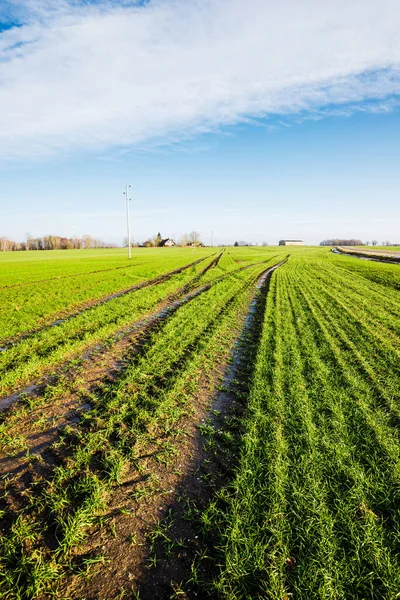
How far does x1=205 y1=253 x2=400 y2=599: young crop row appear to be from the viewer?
126 inches

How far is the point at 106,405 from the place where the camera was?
21.5ft

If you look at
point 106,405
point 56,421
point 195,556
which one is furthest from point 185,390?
point 195,556

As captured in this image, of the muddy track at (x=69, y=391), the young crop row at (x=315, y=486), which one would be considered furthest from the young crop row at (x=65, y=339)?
the young crop row at (x=315, y=486)

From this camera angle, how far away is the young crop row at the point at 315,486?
126 inches

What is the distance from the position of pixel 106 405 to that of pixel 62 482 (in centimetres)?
212

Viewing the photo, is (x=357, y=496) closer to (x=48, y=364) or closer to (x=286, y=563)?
(x=286, y=563)

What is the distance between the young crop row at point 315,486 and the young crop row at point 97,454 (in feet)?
5.37

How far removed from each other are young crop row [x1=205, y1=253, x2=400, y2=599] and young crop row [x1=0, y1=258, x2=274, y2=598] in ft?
5.37

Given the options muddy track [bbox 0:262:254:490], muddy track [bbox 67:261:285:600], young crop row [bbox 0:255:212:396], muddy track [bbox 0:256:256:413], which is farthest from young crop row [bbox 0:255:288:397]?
muddy track [bbox 67:261:285:600]

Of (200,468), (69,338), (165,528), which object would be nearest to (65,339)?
(69,338)

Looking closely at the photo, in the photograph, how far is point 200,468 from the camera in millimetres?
4855

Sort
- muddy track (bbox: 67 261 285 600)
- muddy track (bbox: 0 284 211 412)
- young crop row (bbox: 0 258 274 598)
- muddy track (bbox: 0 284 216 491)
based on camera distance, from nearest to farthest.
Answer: muddy track (bbox: 67 261 285 600) < young crop row (bbox: 0 258 274 598) < muddy track (bbox: 0 284 216 491) < muddy track (bbox: 0 284 211 412)

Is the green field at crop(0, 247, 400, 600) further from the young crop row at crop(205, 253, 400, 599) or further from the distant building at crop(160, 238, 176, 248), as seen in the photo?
the distant building at crop(160, 238, 176, 248)

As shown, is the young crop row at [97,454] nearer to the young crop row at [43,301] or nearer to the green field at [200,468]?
the green field at [200,468]
